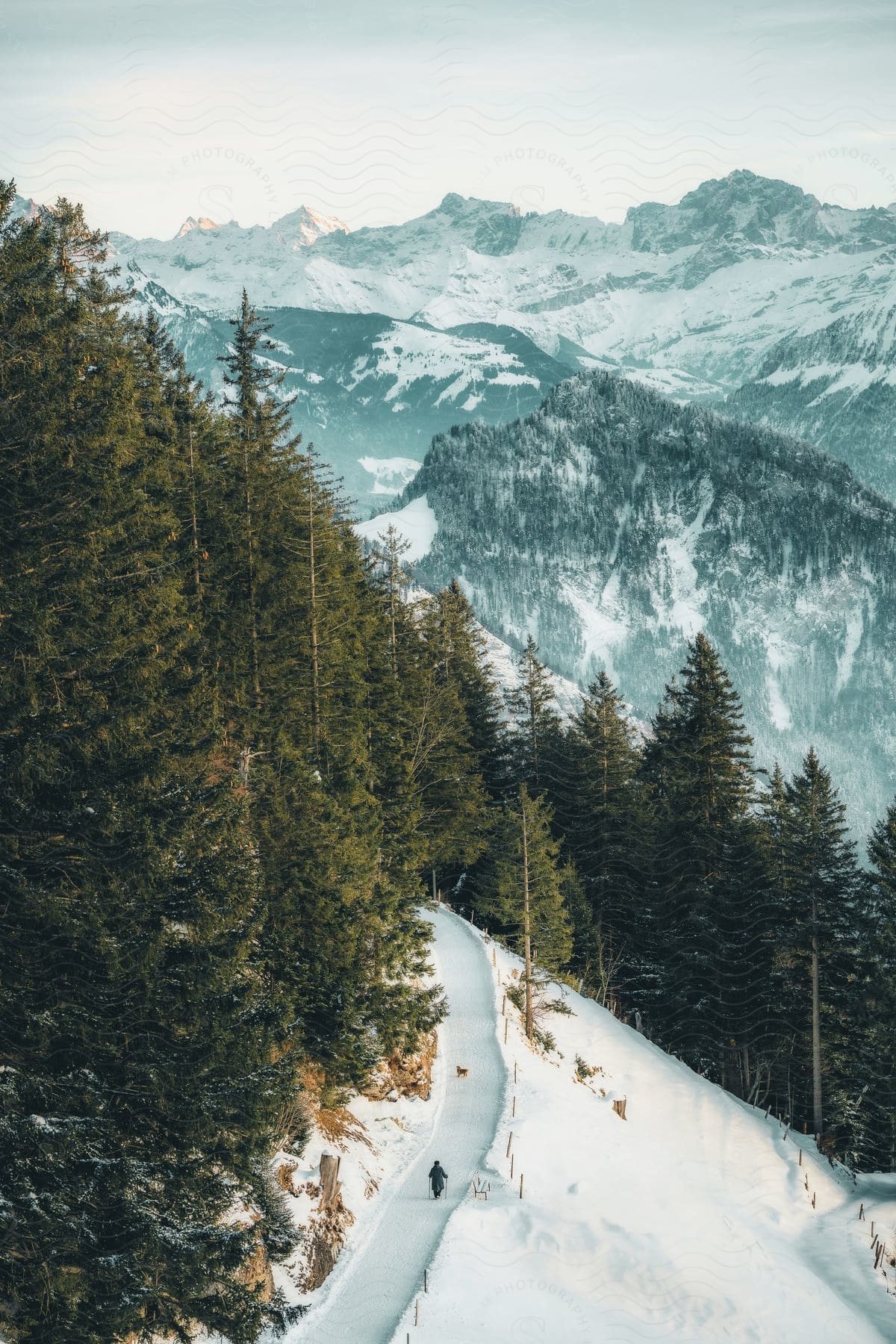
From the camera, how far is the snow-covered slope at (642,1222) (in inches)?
991

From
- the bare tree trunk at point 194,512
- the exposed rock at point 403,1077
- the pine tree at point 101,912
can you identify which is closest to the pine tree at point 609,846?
the exposed rock at point 403,1077

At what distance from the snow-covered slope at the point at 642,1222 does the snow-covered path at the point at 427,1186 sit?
1.30ft

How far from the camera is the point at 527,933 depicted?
37938 millimetres

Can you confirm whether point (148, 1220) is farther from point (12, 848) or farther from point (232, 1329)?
point (12, 848)

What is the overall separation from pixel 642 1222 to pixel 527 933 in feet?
32.9

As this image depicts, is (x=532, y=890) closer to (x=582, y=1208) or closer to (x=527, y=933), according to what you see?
(x=527, y=933)

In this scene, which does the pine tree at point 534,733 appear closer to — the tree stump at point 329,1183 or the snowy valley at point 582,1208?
the snowy valley at point 582,1208

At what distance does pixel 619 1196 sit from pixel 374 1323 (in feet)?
33.5

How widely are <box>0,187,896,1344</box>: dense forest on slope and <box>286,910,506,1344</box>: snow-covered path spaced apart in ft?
4.28

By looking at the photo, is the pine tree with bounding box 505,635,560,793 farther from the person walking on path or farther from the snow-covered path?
the person walking on path

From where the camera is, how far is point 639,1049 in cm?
4181

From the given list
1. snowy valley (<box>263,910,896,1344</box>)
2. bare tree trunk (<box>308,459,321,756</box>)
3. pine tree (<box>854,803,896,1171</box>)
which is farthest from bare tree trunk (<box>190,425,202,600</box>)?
pine tree (<box>854,803,896,1171</box>)

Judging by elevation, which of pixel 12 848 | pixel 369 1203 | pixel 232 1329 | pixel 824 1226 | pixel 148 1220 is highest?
pixel 12 848

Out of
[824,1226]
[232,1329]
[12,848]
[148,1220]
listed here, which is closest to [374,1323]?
[232,1329]
